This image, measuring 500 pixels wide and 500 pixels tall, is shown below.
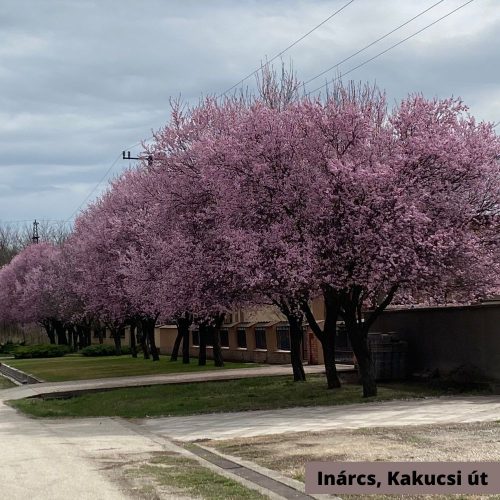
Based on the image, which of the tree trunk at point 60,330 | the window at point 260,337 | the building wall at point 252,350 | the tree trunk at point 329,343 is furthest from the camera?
the tree trunk at point 60,330

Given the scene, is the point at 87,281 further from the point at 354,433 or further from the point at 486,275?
the point at 354,433

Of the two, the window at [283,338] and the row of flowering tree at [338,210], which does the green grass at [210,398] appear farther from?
the window at [283,338]

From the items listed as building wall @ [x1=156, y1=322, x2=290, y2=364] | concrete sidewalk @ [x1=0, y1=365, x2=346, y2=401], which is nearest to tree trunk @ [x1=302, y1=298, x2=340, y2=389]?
concrete sidewalk @ [x1=0, y1=365, x2=346, y2=401]

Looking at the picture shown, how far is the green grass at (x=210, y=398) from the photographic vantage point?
18.0 metres

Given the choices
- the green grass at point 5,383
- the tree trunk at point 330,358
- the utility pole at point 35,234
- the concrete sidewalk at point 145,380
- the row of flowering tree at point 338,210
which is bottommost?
the green grass at point 5,383

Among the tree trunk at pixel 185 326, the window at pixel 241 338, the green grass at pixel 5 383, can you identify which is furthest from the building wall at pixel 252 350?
the green grass at pixel 5 383

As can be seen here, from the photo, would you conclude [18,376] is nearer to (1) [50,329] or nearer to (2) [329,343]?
(2) [329,343]

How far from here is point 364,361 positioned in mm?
18203

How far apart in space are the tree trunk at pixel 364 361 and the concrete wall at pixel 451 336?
2900 mm

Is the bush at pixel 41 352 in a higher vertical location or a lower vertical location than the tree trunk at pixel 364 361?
lower

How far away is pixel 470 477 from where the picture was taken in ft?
23.8

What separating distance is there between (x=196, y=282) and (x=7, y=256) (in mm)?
70012

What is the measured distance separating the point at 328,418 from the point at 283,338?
732 inches

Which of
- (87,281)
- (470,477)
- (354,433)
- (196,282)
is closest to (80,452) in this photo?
(354,433)
